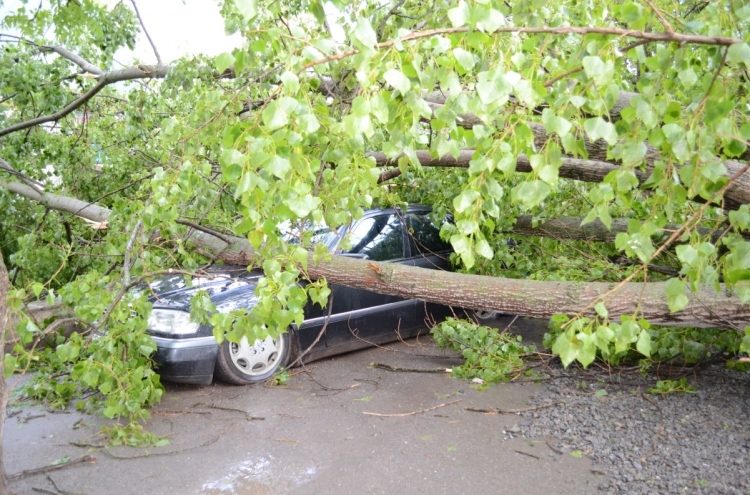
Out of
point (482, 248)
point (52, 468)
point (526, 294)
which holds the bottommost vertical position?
point (52, 468)

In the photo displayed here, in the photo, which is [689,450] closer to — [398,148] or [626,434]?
[626,434]

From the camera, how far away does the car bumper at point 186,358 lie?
18.6 ft

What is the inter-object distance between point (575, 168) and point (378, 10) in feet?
7.12

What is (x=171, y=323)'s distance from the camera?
5738 millimetres

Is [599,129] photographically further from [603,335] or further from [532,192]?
[603,335]

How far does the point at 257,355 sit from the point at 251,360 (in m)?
0.07

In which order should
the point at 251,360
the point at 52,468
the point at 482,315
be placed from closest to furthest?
the point at 52,468 → the point at 251,360 → the point at 482,315

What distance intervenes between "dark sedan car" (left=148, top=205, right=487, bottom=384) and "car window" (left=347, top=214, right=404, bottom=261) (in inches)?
0.4

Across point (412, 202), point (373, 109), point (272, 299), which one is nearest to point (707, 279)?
point (373, 109)

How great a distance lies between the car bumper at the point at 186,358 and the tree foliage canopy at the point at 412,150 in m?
→ 0.35

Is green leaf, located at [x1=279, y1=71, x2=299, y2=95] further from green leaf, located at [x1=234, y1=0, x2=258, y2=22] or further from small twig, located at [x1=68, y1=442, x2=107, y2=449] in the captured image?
small twig, located at [x1=68, y1=442, x2=107, y2=449]

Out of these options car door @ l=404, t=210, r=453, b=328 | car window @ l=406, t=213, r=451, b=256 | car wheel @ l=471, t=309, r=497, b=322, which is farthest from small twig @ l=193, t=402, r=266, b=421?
car wheel @ l=471, t=309, r=497, b=322

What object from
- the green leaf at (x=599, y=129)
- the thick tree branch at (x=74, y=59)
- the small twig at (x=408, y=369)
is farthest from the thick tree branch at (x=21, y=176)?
the green leaf at (x=599, y=129)

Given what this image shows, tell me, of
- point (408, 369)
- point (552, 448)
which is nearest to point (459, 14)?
point (552, 448)
